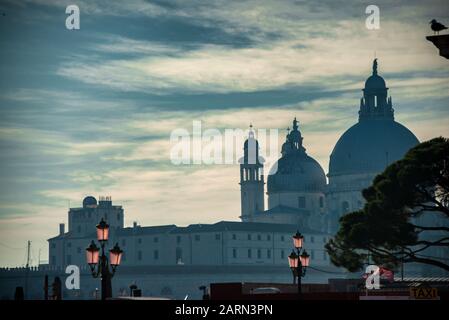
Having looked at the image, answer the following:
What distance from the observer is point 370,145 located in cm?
19325

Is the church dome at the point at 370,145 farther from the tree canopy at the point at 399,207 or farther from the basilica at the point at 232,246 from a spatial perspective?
the tree canopy at the point at 399,207

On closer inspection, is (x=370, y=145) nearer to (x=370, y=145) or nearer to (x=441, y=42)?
(x=370, y=145)

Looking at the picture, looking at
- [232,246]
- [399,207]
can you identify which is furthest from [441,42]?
[232,246]

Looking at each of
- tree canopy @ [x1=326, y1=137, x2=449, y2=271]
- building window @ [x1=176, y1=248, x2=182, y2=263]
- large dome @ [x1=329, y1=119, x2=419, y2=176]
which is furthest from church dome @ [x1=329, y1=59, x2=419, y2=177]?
tree canopy @ [x1=326, y1=137, x2=449, y2=271]

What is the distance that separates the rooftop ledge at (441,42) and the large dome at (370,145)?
16702 centimetres

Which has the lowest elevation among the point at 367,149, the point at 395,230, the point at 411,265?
the point at 395,230

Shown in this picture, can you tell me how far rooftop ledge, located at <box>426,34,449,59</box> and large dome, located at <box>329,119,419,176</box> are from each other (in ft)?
548

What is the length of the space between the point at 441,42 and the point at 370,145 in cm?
17125

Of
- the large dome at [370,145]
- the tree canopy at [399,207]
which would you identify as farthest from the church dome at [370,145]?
the tree canopy at [399,207]

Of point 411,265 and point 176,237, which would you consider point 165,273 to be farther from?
point 411,265
